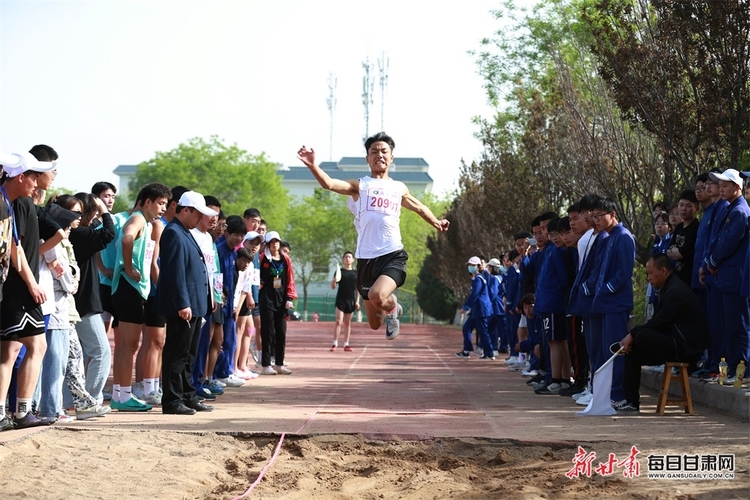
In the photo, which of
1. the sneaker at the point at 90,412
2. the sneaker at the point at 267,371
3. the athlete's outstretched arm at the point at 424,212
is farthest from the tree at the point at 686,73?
the sneaker at the point at 90,412

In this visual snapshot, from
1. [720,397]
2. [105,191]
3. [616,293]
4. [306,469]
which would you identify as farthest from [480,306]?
[306,469]

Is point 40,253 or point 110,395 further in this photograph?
point 110,395

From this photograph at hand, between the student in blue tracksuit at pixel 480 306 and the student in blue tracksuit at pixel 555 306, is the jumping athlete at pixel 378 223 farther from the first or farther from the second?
the student in blue tracksuit at pixel 480 306

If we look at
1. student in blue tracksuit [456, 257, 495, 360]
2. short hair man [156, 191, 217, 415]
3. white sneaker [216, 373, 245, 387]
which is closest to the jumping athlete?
short hair man [156, 191, 217, 415]

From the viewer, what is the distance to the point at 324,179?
10.2 metres

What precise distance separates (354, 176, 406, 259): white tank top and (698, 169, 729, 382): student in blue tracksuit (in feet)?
11.1

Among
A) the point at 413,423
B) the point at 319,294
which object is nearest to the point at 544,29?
the point at 413,423

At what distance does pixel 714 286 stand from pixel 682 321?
41.1 inches

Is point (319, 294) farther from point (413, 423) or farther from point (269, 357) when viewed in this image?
point (413, 423)

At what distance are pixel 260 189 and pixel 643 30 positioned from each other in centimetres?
6341

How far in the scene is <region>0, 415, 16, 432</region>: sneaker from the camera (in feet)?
27.2

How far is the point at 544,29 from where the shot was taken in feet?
125

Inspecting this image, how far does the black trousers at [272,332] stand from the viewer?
15789mm

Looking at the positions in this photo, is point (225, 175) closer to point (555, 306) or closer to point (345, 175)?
point (345, 175)
